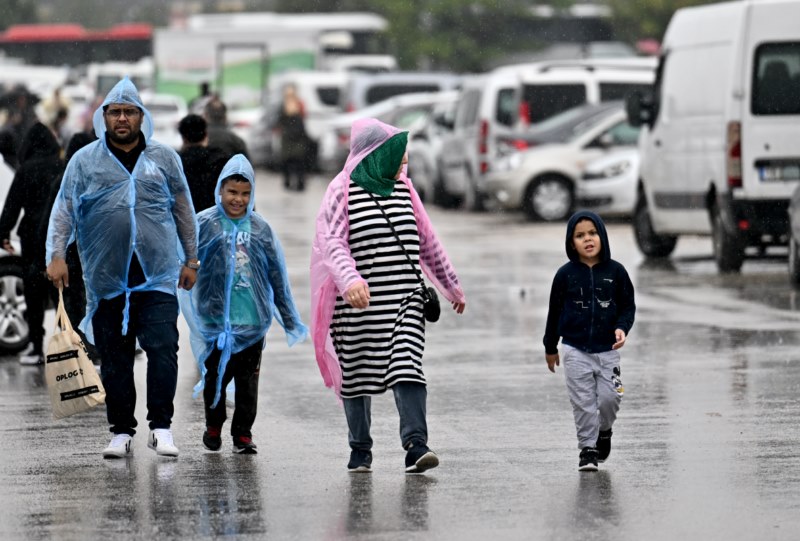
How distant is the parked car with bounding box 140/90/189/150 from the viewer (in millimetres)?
42500

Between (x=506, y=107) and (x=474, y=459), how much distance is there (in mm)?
20383

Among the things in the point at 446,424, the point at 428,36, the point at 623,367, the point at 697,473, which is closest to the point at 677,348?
the point at 623,367

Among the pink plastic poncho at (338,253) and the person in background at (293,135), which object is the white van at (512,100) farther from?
the pink plastic poncho at (338,253)

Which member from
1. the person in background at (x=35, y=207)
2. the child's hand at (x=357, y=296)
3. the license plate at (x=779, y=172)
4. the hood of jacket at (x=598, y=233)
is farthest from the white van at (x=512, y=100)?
the child's hand at (x=357, y=296)

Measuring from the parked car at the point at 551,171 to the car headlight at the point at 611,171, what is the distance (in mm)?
625

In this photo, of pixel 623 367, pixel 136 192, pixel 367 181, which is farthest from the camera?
pixel 623 367

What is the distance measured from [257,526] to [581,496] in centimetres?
136

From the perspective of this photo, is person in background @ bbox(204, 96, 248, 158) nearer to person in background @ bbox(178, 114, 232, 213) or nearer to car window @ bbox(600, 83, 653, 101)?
person in background @ bbox(178, 114, 232, 213)

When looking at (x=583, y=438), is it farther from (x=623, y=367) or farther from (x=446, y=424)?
(x=623, y=367)

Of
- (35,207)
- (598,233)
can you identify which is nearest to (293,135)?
(35,207)

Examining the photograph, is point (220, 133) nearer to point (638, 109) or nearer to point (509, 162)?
point (638, 109)

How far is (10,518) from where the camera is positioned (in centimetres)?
759

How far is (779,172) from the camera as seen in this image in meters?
17.6

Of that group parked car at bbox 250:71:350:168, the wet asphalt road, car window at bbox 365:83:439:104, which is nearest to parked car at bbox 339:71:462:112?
car window at bbox 365:83:439:104
